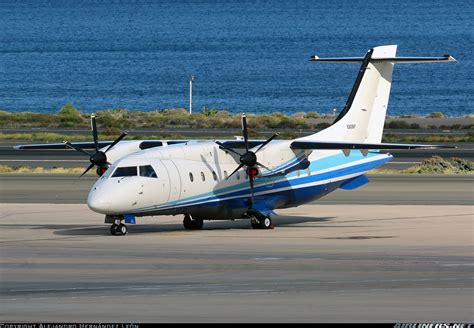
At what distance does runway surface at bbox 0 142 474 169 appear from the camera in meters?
68.8

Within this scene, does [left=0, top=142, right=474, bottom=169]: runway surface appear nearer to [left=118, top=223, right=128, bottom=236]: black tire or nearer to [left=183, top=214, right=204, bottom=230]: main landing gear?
[left=183, top=214, right=204, bottom=230]: main landing gear

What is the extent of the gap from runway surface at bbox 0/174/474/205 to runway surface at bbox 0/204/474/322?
443cm

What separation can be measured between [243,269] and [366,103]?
16.0 meters

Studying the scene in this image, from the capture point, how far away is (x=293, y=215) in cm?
4600

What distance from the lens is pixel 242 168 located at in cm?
4059

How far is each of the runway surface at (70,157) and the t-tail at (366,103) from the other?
22.7 meters

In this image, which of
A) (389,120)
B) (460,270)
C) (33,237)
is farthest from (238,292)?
(389,120)

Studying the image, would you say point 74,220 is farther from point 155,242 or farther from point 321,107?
point 321,107

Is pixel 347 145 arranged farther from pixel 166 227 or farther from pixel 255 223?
pixel 166 227

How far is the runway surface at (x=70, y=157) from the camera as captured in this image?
226 feet

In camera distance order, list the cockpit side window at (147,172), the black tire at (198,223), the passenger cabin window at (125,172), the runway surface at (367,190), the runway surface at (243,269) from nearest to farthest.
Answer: the runway surface at (243,269)
the passenger cabin window at (125,172)
the cockpit side window at (147,172)
the black tire at (198,223)
the runway surface at (367,190)

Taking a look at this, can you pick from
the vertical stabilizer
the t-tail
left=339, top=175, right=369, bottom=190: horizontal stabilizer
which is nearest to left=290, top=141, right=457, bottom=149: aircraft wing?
the t-tail

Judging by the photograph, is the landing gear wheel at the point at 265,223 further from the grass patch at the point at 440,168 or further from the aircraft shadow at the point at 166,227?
the grass patch at the point at 440,168

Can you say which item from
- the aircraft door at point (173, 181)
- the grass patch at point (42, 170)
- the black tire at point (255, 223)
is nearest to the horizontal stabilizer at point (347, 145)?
the black tire at point (255, 223)
